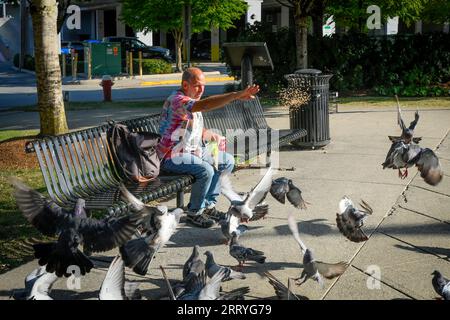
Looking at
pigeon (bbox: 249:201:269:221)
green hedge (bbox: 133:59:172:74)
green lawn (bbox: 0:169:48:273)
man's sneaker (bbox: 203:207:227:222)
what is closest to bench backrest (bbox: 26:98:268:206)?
green lawn (bbox: 0:169:48:273)

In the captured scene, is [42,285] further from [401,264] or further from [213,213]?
[401,264]

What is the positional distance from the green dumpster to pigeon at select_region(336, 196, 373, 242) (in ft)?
84.3

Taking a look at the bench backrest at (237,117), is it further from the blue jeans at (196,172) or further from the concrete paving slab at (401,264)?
the concrete paving slab at (401,264)

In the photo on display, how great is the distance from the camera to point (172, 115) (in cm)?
609

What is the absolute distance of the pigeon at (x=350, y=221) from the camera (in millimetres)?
5531

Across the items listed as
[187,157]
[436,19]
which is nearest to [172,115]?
[187,157]

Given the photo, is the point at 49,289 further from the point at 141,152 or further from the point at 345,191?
the point at 345,191

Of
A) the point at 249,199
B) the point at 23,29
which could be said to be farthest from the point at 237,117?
the point at 23,29

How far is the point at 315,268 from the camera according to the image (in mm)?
4613

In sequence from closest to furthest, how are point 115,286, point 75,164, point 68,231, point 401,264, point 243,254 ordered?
point 115,286 < point 68,231 < point 243,254 < point 401,264 < point 75,164

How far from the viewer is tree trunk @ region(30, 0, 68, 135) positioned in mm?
9500

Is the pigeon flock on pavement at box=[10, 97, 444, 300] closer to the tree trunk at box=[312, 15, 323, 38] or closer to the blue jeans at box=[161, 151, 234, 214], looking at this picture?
the blue jeans at box=[161, 151, 234, 214]

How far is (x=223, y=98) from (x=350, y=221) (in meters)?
1.48

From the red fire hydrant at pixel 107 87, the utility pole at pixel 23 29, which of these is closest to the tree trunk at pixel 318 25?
the red fire hydrant at pixel 107 87
